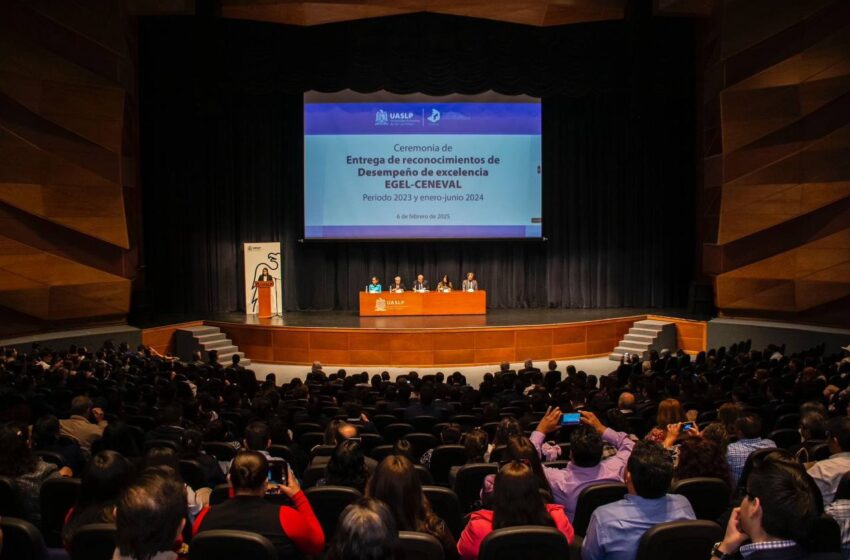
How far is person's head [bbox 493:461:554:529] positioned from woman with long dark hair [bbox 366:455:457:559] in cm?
28

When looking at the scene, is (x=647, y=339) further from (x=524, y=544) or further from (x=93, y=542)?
(x=93, y=542)

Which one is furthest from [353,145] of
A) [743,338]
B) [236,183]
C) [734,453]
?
[734,453]

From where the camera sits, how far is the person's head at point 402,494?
11.0 feet

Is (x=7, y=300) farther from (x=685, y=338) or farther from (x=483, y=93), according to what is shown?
(x=685, y=338)

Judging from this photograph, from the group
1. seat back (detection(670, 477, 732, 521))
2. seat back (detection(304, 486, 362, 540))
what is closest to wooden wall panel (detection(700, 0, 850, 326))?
seat back (detection(670, 477, 732, 521))

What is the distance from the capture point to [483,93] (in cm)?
1742

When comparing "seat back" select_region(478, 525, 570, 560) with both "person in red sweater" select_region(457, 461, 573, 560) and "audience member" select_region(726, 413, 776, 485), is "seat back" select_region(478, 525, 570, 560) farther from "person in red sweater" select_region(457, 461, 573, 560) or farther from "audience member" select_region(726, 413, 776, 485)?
"audience member" select_region(726, 413, 776, 485)

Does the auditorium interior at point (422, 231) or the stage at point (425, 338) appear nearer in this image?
the auditorium interior at point (422, 231)

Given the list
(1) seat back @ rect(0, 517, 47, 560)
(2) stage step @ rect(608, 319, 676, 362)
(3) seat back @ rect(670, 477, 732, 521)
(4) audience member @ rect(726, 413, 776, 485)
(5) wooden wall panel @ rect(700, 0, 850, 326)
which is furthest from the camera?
(2) stage step @ rect(608, 319, 676, 362)

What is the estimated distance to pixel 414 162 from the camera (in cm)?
1736

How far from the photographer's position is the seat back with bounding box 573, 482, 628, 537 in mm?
4023

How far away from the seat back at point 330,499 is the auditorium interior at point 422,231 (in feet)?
2.68

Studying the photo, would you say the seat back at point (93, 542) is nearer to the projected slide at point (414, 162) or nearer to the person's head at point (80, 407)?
the person's head at point (80, 407)

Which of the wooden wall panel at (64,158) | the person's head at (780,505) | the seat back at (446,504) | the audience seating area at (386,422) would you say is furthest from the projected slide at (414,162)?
the person's head at (780,505)
